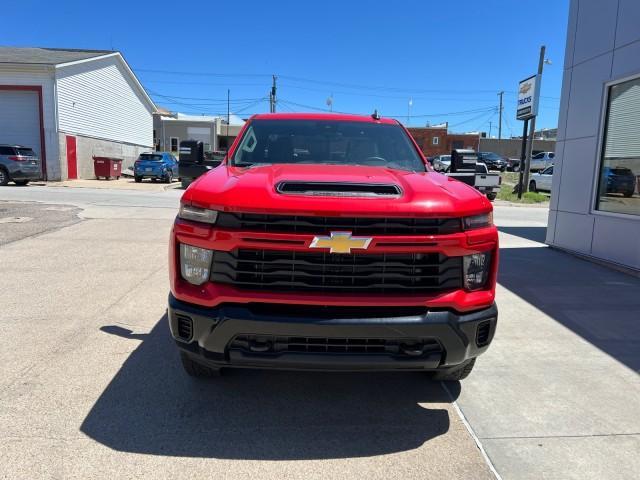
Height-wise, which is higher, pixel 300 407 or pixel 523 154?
pixel 523 154

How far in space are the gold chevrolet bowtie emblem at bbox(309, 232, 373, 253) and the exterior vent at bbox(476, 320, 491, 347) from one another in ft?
2.82

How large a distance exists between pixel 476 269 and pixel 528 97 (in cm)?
2181

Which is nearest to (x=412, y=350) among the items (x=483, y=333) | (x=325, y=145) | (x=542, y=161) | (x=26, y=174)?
(x=483, y=333)

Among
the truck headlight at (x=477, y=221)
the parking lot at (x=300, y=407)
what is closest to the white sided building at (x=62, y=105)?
the parking lot at (x=300, y=407)

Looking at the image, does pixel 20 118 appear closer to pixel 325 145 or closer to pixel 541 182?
pixel 325 145

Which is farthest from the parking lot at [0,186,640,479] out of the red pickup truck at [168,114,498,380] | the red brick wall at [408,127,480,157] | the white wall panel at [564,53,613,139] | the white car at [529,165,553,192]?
the red brick wall at [408,127,480,157]

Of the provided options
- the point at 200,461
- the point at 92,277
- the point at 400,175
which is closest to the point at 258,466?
the point at 200,461

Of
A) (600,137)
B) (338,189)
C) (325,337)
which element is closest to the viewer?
(325,337)

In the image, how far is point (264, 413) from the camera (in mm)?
3209

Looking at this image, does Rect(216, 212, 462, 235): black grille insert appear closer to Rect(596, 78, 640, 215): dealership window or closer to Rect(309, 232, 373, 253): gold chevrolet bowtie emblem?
Rect(309, 232, 373, 253): gold chevrolet bowtie emblem

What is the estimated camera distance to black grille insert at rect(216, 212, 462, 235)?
2711 millimetres

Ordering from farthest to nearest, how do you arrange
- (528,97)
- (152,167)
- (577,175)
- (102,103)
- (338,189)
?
(102,103) < (152,167) < (528,97) < (577,175) < (338,189)

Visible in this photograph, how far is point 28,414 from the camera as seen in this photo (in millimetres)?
3072

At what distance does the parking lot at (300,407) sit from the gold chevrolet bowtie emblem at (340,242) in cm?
116
